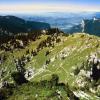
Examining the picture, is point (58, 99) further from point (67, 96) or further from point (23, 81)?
point (23, 81)

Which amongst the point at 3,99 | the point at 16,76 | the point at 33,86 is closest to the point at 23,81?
the point at 16,76

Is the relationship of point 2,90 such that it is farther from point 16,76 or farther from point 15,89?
point 16,76

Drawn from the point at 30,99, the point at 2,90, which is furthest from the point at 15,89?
the point at 30,99

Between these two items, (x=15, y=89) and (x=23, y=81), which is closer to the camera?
(x=15, y=89)

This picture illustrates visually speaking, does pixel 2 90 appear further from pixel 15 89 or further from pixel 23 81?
pixel 23 81

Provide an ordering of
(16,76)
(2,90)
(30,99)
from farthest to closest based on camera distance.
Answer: (16,76), (2,90), (30,99)

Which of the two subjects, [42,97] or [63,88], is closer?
[42,97]

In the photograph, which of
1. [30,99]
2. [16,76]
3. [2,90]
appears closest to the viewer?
[30,99]
